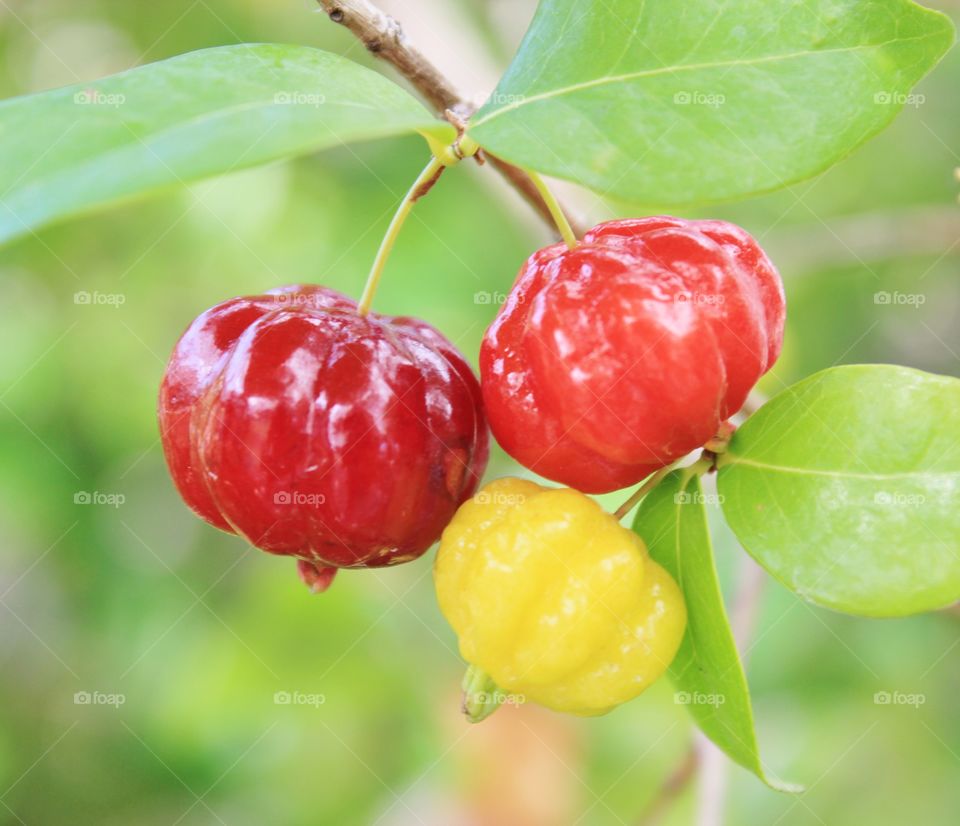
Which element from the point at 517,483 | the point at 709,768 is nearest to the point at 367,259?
the point at 709,768

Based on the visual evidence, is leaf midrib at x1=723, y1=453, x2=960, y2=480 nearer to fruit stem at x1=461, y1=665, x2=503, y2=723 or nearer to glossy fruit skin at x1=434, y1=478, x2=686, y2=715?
glossy fruit skin at x1=434, y1=478, x2=686, y2=715

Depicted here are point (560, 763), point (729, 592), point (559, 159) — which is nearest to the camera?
point (559, 159)

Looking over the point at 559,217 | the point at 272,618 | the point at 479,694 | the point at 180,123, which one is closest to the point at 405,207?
the point at 559,217

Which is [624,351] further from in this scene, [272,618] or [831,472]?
[272,618]

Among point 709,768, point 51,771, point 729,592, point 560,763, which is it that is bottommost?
point 51,771

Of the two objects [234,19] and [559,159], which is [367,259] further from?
[559,159]

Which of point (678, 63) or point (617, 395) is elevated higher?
point (678, 63)
